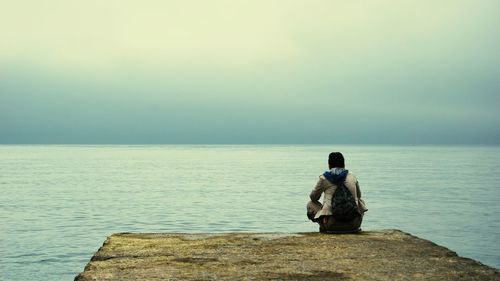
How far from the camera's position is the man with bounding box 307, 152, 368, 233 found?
9953 mm

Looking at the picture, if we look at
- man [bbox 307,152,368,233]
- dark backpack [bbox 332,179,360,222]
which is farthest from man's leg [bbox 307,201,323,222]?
dark backpack [bbox 332,179,360,222]

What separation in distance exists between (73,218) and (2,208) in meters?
8.20

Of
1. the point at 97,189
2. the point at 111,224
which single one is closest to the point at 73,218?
the point at 111,224

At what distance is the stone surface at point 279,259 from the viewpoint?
7023mm

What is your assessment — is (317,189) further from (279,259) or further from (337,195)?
(279,259)

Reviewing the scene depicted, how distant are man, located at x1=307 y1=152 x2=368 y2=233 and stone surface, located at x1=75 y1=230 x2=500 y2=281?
0.91ft

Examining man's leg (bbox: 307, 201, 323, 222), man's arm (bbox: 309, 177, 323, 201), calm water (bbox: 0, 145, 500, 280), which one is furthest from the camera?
calm water (bbox: 0, 145, 500, 280)

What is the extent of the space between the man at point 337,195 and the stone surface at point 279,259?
277mm

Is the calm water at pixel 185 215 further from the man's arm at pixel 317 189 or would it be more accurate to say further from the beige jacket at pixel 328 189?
the beige jacket at pixel 328 189

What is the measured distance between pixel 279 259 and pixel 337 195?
230 centimetres

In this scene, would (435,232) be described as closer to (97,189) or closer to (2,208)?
(2,208)

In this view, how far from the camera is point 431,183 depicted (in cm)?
7000

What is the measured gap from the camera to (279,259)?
26.6ft

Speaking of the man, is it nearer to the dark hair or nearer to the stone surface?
the dark hair
